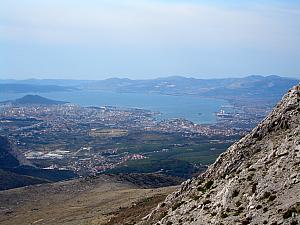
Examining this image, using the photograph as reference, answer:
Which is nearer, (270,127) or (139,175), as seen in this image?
(270,127)

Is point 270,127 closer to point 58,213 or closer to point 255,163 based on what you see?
point 255,163

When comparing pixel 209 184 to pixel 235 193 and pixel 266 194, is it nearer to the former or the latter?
pixel 235 193

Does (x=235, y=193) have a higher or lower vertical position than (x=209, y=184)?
higher

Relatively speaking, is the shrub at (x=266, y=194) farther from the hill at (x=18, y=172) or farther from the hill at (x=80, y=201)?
the hill at (x=18, y=172)

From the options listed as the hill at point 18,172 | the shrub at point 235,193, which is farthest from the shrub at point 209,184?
the hill at point 18,172

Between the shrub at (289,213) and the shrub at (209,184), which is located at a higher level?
the shrub at (289,213)

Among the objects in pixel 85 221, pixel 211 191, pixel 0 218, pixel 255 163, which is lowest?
pixel 0 218

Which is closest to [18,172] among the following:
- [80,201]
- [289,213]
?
[80,201]

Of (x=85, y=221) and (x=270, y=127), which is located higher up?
(x=270, y=127)

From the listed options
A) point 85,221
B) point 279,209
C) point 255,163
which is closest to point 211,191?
point 255,163
